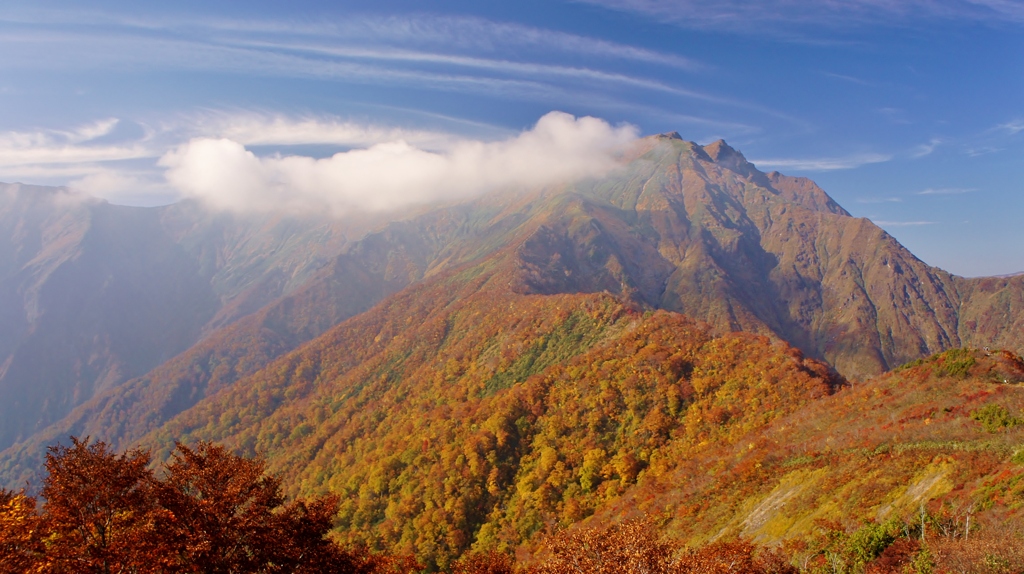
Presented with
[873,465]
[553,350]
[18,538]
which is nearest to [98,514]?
[18,538]

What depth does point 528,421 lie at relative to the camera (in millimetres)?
85812

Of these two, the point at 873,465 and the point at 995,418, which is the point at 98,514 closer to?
the point at 873,465

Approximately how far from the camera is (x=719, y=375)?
76.6 metres

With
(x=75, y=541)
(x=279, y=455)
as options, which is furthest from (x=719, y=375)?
(x=279, y=455)

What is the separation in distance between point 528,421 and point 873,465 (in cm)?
5548

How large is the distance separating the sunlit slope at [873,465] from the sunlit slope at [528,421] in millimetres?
8369

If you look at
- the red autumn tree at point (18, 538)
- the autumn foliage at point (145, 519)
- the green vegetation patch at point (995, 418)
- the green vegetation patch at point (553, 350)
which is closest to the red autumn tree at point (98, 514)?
the autumn foliage at point (145, 519)

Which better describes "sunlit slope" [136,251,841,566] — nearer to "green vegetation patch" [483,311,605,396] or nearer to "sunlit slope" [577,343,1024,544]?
"green vegetation patch" [483,311,605,396]

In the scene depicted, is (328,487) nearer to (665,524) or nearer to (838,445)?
(665,524)

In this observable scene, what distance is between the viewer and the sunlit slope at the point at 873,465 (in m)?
27.5

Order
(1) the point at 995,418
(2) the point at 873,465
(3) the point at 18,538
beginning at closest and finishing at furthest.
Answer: (3) the point at 18,538, (1) the point at 995,418, (2) the point at 873,465

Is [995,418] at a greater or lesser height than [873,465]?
greater

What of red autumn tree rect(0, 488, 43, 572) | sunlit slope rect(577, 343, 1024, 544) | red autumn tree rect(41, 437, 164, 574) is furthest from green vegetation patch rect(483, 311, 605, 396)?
red autumn tree rect(0, 488, 43, 572)

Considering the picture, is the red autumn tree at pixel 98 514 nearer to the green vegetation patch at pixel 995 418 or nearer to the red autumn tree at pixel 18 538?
the red autumn tree at pixel 18 538
